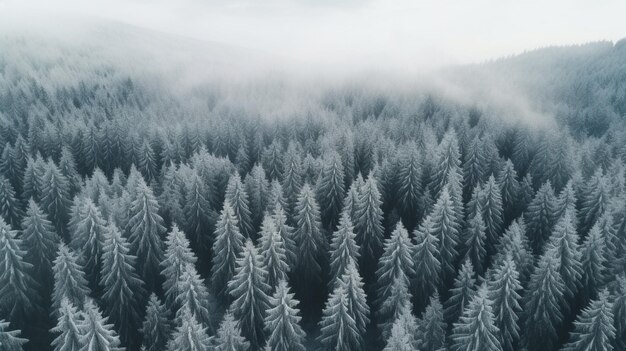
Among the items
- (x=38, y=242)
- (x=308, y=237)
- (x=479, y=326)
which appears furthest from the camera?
(x=308, y=237)

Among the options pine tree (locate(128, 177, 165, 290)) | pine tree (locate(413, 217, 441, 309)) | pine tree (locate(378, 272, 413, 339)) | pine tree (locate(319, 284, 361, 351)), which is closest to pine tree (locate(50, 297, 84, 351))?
pine tree (locate(128, 177, 165, 290))

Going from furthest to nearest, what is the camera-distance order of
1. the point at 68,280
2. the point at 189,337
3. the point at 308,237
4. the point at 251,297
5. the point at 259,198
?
the point at 259,198 → the point at 308,237 → the point at 251,297 → the point at 68,280 → the point at 189,337

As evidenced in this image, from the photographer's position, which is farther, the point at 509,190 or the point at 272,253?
the point at 509,190

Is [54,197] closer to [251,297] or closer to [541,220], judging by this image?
[251,297]

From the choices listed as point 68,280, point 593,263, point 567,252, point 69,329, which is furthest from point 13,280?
point 593,263

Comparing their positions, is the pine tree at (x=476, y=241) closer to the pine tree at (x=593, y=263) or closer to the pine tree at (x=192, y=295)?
the pine tree at (x=593, y=263)

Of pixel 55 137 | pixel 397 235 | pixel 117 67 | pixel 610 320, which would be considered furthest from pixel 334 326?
pixel 117 67

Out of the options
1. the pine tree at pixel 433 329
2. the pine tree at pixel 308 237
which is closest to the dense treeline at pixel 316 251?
Result: the pine tree at pixel 433 329

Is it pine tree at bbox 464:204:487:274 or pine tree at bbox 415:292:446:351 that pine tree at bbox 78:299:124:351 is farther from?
pine tree at bbox 464:204:487:274

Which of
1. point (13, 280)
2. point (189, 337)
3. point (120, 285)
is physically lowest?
point (120, 285)
